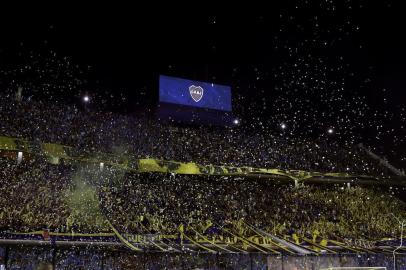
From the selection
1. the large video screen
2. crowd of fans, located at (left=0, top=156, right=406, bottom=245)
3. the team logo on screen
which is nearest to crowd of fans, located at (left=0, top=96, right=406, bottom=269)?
crowd of fans, located at (left=0, top=156, right=406, bottom=245)

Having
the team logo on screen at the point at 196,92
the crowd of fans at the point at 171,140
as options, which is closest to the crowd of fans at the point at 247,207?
the crowd of fans at the point at 171,140

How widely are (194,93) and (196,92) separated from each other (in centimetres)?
15

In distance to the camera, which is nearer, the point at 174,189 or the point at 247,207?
the point at 174,189

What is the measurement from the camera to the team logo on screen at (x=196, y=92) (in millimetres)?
23875

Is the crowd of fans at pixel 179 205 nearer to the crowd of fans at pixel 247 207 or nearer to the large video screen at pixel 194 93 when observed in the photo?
the crowd of fans at pixel 247 207

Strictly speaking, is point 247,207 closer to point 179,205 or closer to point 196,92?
point 179,205

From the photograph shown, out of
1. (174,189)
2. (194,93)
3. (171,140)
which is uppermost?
(194,93)

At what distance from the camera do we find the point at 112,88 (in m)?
22.1

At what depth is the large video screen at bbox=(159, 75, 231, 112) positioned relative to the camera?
23188 mm

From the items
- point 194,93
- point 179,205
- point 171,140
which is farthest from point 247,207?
point 194,93

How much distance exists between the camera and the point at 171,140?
2166 centimetres

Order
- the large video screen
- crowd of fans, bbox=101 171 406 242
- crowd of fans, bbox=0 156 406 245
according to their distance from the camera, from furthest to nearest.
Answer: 1. the large video screen
2. crowd of fans, bbox=101 171 406 242
3. crowd of fans, bbox=0 156 406 245

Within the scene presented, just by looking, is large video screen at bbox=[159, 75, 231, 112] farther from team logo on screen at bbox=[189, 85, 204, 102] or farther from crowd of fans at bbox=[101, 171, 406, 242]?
crowd of fans at bbox=[101, 171, 406, 242]

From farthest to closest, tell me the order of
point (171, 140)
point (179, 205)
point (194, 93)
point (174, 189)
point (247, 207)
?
point (194, 93)
point (171, 140)
point (247, 207)
point (174, 189)
point (179, 205)
